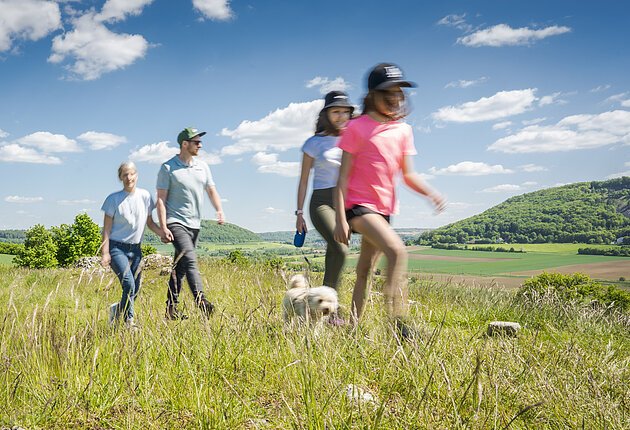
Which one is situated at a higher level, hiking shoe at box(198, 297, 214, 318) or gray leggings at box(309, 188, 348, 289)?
gray leggings at box(309, 188, 348, 289)

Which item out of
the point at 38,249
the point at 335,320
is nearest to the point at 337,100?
the point at 335,320

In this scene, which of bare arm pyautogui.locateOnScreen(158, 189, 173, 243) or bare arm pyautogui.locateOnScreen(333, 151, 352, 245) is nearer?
bare arm pyautogui.locateOnScreen(333, 151, 352, 245)

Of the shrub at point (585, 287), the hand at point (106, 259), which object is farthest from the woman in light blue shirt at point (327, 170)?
the shrub at point (585, 287)

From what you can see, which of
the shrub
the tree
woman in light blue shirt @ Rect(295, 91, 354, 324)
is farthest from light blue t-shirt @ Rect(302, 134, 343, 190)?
the tree

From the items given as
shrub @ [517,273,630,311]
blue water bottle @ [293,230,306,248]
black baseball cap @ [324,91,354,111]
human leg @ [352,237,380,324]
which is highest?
black baseball cap @ [324,91,354,111]

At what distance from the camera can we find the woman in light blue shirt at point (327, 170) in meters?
4.65

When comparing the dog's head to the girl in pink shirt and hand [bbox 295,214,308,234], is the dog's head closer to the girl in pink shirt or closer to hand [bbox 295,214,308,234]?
the girl in pink shirt

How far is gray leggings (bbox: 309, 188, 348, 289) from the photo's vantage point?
15.2ft

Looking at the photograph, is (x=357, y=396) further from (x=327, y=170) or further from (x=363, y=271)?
(x=327, y=170)

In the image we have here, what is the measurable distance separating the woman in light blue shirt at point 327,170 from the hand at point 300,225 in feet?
0.65

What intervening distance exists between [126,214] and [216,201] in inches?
47.0

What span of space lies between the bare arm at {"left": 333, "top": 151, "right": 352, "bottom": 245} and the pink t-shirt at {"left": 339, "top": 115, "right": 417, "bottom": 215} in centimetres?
4

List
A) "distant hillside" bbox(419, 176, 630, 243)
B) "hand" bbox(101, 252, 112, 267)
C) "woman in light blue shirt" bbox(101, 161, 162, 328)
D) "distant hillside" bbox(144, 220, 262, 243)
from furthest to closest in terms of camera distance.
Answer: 1. "distant hillside" bbox(144, 220, 262, 243)
2. "distant hillside" bbox(419, 176, 630, 243)
3. "woman in light blue shirt" bbox(101, 161, 162, 328)
4. "hand" bbox(101, 252, 112, 267)

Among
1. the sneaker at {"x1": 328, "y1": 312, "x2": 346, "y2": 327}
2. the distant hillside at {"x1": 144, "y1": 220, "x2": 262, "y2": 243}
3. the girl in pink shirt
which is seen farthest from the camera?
the distant hillside at {"x1": 144, "y1": 220, "x2": 262, "y2": 243}
